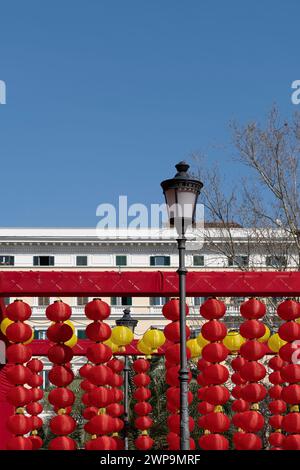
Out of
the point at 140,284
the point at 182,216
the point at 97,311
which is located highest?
the point at 182,216

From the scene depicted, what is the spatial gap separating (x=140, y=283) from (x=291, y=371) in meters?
2.23

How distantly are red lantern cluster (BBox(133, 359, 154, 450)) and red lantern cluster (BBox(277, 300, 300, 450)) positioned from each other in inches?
99.6

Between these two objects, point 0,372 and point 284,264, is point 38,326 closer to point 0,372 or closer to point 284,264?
point 284,264

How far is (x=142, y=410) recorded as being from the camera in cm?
1397

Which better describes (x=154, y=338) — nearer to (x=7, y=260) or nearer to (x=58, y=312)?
(x=58, y=312)

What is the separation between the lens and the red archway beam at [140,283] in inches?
395

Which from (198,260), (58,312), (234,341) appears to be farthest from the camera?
(198,260)

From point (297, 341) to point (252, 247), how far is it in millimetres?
17024

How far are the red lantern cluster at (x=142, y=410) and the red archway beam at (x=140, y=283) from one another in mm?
2929

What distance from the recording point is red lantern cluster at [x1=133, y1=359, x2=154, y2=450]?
12.0 meters

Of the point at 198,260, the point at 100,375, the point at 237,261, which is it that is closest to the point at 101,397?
the point at 100,375

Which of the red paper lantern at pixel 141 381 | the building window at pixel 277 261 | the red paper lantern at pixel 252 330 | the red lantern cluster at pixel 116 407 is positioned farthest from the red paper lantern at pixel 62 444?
the building window at pixel 277 261

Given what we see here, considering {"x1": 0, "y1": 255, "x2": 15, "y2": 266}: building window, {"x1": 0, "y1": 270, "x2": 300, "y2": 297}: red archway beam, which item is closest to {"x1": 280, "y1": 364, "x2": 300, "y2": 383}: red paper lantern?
{"x1": 0, "y1": 270, "x2": 300, "y2": 297}: red archway beam

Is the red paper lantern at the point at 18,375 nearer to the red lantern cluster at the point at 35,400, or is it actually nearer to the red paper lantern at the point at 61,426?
the red paper lantern at the point at 61,426
